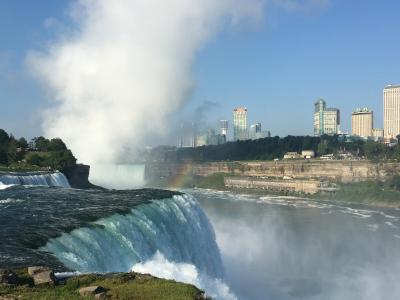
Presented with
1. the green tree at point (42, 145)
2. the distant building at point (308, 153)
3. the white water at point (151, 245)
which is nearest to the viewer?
the white water at point (151, 245)

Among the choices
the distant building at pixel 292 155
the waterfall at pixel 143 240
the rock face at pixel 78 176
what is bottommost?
the waterfall at pixel 143 240

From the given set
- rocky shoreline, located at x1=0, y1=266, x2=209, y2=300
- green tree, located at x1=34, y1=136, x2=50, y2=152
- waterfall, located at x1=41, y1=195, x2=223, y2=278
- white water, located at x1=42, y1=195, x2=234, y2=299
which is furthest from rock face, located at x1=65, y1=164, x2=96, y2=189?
rocky shoreline, located at x1=0, y1=266, x2=209, y2=300

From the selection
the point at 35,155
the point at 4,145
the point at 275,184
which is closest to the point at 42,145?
the point at 4,145

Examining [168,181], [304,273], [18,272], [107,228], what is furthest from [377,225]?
[168,181]

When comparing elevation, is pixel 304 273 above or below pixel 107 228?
below

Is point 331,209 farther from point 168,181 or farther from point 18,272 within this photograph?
point 18,272

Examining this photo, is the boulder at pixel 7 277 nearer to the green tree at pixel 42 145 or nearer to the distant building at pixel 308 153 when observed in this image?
the green tree at pixel 42 145

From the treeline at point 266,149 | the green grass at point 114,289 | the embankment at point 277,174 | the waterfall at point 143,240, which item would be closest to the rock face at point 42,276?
the green grass at point 114,289
